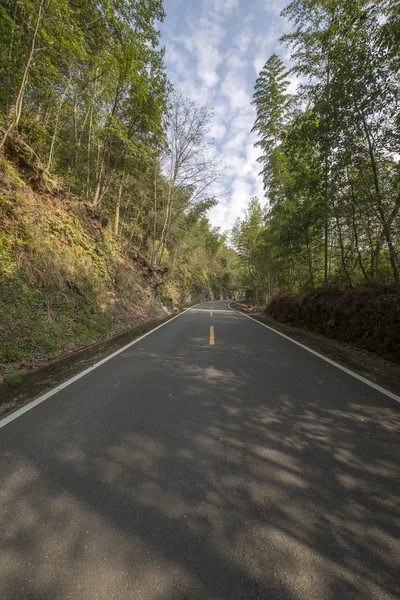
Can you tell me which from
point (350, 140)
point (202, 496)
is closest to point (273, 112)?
point (350, 140)

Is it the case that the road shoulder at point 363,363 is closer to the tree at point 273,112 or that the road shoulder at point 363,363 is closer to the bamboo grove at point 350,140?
the bamboo grove at point 350,140

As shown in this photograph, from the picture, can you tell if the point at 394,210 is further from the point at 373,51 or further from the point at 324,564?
the point at 324,564

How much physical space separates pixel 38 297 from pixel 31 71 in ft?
22.3

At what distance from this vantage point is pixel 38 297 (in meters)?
6.13

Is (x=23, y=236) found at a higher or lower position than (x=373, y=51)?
lower

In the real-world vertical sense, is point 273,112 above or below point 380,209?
above

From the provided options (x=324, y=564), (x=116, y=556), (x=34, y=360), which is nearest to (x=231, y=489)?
(x=324, y=564)

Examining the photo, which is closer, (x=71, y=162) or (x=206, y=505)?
(x=206, y=505)

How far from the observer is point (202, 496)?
1.77 meters

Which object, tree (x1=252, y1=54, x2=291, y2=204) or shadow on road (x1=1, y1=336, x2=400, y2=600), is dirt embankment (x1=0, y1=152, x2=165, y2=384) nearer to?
shadow on road (x1=1, y1=336, x2=400, y2=600)

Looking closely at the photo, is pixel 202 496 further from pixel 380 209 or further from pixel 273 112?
pixel 273 112

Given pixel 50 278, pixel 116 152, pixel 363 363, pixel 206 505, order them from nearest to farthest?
pixel 206 505 → pixel 363 363 → pixel 50 278 → pixel 116 152

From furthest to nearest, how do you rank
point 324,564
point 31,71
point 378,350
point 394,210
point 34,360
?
1. point 31,71
2. point 394,210
3. point 378,350
4. point 34,360
5. point 324,564

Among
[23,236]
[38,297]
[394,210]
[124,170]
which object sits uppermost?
[124,170]
